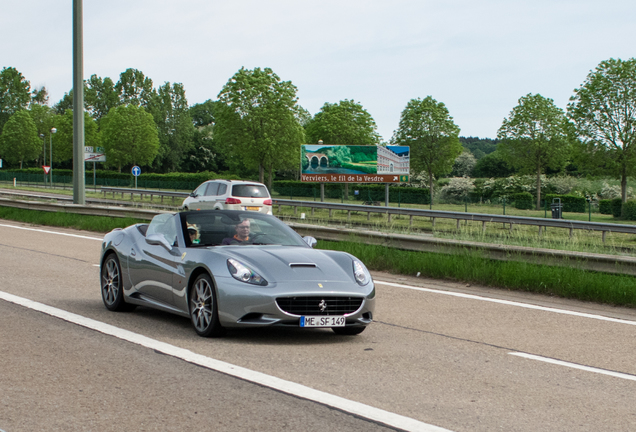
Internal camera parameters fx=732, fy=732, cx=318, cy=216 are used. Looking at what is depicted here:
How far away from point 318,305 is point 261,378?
51.4 inches

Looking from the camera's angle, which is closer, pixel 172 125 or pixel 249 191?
pixel 249 191

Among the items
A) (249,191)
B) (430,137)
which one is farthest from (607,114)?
(249,191)

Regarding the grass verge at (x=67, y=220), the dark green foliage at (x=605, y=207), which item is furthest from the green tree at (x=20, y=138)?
the dark green foliage at (x=605, y=207)

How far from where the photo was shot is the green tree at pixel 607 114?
174ft

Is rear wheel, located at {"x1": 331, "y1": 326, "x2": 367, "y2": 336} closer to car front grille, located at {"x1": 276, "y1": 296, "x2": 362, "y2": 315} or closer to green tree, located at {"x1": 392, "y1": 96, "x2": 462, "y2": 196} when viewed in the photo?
car front grille, located at {"x1": 276, "y1": 296, "x2": 362, "y2": 315}

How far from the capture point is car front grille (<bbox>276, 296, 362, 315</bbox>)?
21.1ft

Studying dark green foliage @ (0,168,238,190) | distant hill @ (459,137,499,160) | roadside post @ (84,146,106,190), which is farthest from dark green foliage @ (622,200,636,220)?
distant hill @ (459,137,499,160)

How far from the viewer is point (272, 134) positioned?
Result: 6319 centimetres

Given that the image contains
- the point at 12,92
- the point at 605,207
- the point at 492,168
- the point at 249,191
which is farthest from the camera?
the point at 12,92

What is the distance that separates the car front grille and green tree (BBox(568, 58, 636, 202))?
5006 cm

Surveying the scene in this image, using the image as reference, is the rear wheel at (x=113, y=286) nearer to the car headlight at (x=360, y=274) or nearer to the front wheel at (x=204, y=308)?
the front wheel at (x=204, y=308)

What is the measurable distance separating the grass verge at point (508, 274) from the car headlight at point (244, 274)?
214 inches

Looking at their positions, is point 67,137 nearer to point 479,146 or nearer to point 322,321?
point 322,321

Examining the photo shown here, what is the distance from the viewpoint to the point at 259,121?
63.0 m
